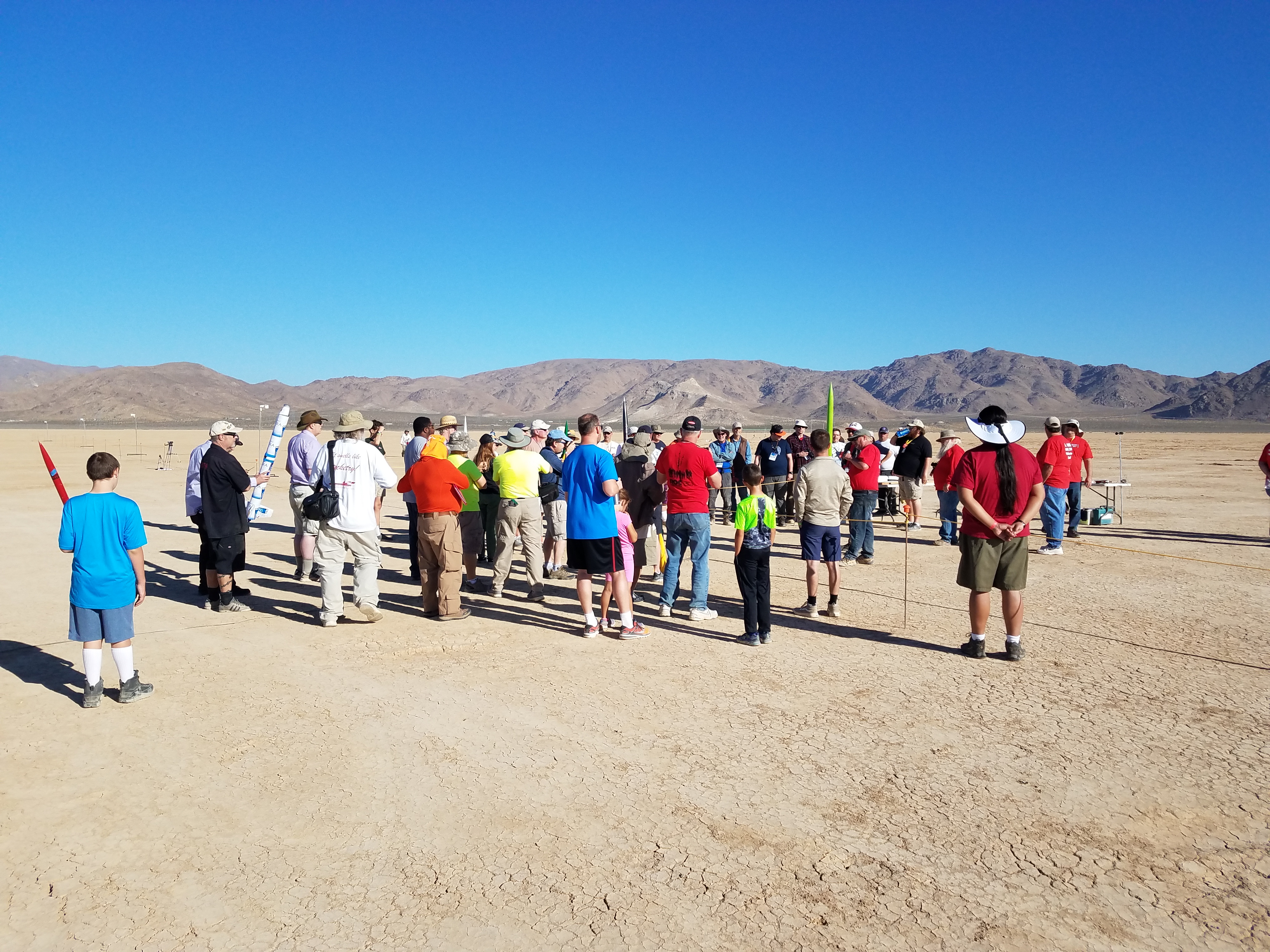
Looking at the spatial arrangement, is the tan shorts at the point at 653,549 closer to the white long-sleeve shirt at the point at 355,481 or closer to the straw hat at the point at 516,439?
the straw hat at the point at 516,439

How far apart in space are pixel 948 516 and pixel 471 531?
7.24m

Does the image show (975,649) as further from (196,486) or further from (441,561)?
(196,486)

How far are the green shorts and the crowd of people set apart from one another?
0.01m

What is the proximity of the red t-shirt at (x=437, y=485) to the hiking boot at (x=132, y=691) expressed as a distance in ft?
8.92

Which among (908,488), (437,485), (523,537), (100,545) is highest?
(437,485)

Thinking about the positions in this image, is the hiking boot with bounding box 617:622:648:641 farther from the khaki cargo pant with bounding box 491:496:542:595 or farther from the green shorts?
the green shorts

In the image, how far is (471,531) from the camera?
9367 millimetres

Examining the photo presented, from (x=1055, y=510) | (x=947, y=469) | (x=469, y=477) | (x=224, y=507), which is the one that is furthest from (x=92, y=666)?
(x=1055, y=510)

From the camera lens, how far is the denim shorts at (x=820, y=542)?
7922 mm

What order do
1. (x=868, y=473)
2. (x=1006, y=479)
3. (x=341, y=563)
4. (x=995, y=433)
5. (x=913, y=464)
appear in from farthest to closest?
1. (x=913, y=464)
2. (x=868, y=473)
3. (x=341, y=563)
4. (x=995, y=433)
5. (x=1006, y=479)

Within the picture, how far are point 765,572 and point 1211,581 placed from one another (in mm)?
6036

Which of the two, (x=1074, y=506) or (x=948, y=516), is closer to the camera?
(x=948, y=516)

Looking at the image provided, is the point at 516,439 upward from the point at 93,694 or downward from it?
upward

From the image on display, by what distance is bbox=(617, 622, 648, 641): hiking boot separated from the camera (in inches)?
289
